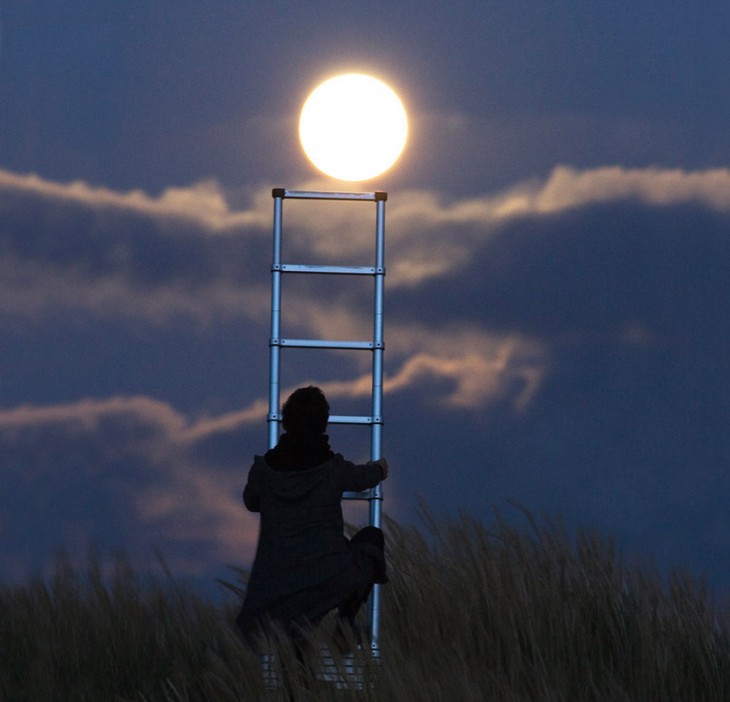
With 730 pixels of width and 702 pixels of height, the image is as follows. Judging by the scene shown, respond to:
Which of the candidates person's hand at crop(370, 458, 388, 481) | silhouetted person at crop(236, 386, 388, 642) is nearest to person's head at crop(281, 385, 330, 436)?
silhouetted person at crop(236, 386, 388, 642)

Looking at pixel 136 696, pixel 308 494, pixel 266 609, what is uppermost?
Result: pixel 308 494

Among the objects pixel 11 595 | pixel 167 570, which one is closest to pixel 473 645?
pixel 167 570

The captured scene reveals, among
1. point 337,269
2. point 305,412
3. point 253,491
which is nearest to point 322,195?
point 337,269

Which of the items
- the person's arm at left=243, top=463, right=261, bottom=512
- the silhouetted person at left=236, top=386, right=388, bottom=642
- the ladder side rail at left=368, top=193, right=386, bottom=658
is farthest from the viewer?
the ladder side rail at left=368, top=193, right=386, bottom=658

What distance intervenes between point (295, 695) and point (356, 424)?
6.32 feet

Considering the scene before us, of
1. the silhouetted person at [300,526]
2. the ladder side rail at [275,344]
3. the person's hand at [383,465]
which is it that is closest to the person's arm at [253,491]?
the silhouetted person at [300,526]

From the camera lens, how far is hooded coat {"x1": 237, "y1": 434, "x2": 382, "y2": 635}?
7406mm

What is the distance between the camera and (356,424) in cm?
810

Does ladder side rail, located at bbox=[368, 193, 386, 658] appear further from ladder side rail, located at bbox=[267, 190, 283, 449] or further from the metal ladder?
ladder side rail, located at bbox=[267, 190, 283, 449]

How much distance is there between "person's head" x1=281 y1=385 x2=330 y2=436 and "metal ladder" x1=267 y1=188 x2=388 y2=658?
0.53m

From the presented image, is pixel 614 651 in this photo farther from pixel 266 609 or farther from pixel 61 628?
pixel 61 628

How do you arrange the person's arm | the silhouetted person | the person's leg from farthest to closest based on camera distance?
the person's leg → the person's arm → the silhouetted person

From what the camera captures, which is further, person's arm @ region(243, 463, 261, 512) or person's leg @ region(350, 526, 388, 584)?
person's leg @ region(350, 526, 388, 584)

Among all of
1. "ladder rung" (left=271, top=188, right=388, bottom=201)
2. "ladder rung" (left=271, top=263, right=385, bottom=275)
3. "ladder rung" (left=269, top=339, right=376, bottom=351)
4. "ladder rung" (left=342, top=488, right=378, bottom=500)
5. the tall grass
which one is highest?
"ladder rung" (left=271, top=188, right=388, bottom=201)
